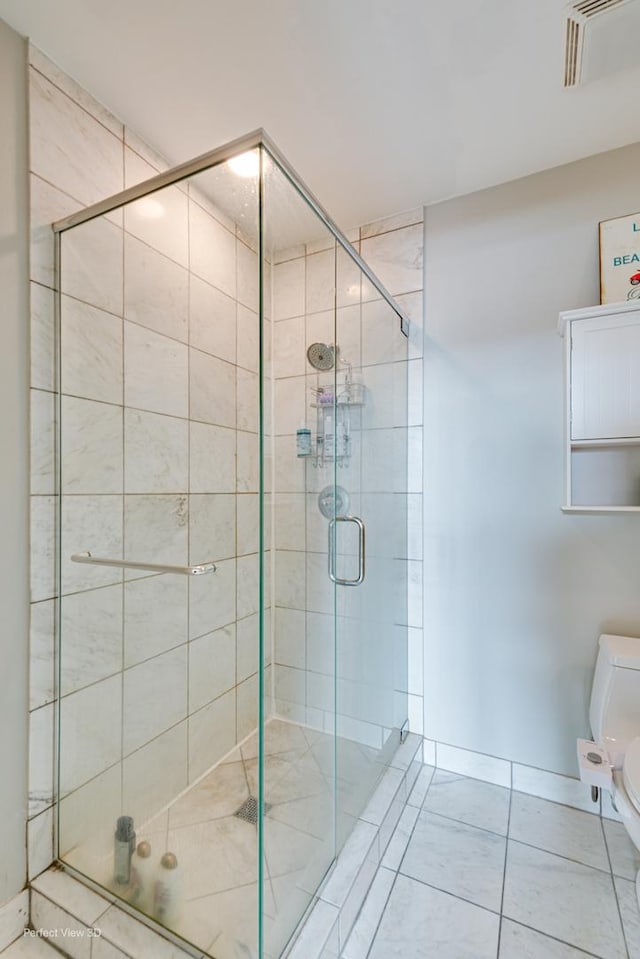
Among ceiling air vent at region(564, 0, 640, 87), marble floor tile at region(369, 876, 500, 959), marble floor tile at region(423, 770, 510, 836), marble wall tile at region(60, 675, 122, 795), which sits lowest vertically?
marble floor tile at region(423, 770, 510, 836)

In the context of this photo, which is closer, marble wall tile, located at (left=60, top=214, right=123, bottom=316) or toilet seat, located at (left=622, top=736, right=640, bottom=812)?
toilet seat, located at (left=622, top=736, right=640, bottom=812)

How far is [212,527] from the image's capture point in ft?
4.50

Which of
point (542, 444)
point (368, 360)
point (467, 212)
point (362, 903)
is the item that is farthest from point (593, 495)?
point (362, 903)

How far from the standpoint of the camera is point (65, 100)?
127 centimetres

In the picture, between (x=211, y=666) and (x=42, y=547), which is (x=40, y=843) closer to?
(x=211, y=666)

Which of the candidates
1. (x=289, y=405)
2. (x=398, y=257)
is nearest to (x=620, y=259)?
(x=398, y=257)

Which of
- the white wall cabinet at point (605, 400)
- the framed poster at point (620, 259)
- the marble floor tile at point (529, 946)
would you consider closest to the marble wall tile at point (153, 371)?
the white wall cabinet at point (605, 400)

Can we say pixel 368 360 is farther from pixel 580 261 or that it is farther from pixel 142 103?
pixel 142 103

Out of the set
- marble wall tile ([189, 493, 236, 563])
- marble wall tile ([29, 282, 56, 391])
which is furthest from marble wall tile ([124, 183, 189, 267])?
marble wall tile ([189, 493, 236, 563])

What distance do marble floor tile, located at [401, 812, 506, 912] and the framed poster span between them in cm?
188

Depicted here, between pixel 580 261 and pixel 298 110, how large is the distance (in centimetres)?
112

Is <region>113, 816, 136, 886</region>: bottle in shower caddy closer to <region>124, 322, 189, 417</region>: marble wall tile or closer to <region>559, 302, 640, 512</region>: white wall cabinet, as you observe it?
<region>124, 322, 189, 417</region>: marble wall tile

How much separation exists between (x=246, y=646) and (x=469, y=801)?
1122mm

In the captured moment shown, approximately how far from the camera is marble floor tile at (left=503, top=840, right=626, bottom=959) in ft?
3.76
